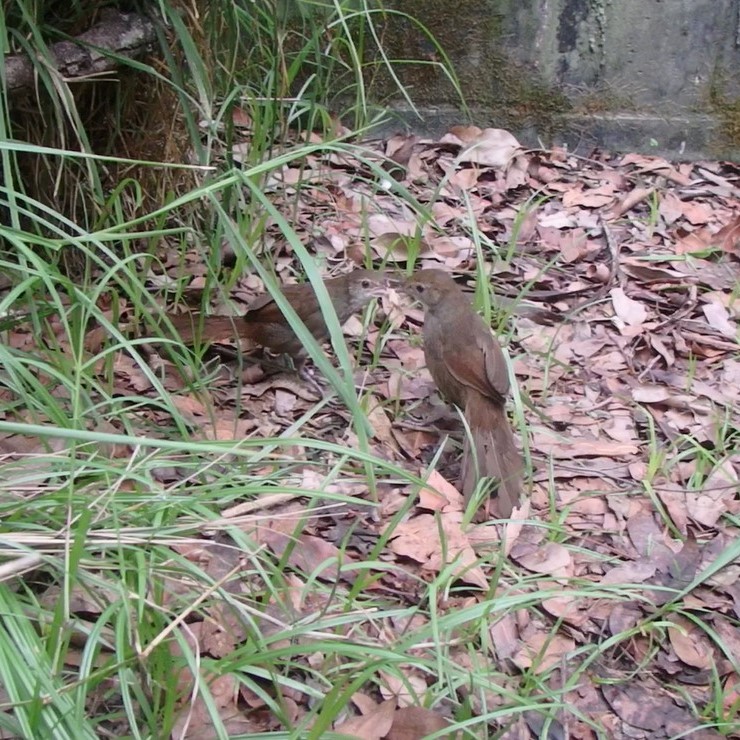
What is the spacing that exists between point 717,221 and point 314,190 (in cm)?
207

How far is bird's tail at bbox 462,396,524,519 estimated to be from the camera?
10.8 ft

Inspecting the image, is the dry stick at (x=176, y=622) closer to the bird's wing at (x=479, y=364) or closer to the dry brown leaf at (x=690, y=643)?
the dry brown leaf at (x=690, y=643)

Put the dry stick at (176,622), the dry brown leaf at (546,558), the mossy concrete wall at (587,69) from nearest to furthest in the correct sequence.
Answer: the dry stick at (176,622) < the dry brown leaf at (546,558) < the mossy concrete wall at (587,69)

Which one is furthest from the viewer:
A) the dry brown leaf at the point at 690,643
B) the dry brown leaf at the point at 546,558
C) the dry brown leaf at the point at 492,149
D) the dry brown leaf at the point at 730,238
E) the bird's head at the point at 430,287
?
the dry brown leaf at the point at 492,149

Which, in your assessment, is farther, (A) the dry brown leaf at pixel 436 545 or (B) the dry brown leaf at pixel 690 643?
(A) the dry brown leaf at pixel 436 545

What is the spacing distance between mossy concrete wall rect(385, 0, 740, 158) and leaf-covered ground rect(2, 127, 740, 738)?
0.52ft

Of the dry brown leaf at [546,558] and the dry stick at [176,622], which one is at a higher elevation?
the dry stick at [176,622]

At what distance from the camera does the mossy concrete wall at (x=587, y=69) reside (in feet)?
17.9

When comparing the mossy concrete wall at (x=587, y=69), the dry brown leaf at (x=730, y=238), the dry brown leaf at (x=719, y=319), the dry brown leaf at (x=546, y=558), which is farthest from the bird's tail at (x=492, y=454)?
the mossy concrete wall at (x=587, y=69)

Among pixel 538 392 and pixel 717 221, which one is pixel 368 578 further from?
pixel 717 221

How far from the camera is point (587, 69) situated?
18.4 feet

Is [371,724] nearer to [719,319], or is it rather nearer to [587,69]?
[719,319]

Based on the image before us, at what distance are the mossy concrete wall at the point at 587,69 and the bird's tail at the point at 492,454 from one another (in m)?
2.70

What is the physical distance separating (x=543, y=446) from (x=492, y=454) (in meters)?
0.38
